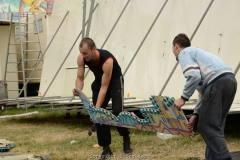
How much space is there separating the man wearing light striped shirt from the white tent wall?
284 centimetres

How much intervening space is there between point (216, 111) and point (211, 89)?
0.18m

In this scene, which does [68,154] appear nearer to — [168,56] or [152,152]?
[152,152]

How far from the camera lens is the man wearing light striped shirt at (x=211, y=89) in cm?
258

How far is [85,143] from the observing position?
4766 mm

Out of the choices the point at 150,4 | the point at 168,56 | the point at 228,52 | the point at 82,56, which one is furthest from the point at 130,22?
the point at 82,56

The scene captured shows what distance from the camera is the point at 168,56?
6422 millimetres

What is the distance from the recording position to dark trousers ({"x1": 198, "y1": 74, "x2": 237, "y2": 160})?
2.58 metres

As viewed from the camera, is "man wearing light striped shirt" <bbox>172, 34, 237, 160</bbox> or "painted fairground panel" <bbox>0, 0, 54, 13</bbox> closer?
"man wearing light striped shirt" <bbox>172, 34, 237, 160</bbox>

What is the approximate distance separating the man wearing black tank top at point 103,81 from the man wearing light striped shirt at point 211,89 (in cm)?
114

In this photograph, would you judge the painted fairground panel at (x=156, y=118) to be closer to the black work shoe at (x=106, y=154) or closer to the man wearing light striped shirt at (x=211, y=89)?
the man wearing light striped shirt at (x=211, y=89)

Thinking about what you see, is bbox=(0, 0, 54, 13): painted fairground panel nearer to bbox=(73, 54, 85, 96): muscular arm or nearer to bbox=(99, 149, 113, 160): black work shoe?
bbox=(73, 54, 85, 96): muscular arm

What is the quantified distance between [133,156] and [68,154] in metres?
0.84

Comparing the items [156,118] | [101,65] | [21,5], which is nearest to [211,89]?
[156,118]

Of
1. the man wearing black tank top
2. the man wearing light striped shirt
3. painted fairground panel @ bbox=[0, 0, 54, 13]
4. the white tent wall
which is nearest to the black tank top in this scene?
the man wearing black tank top
